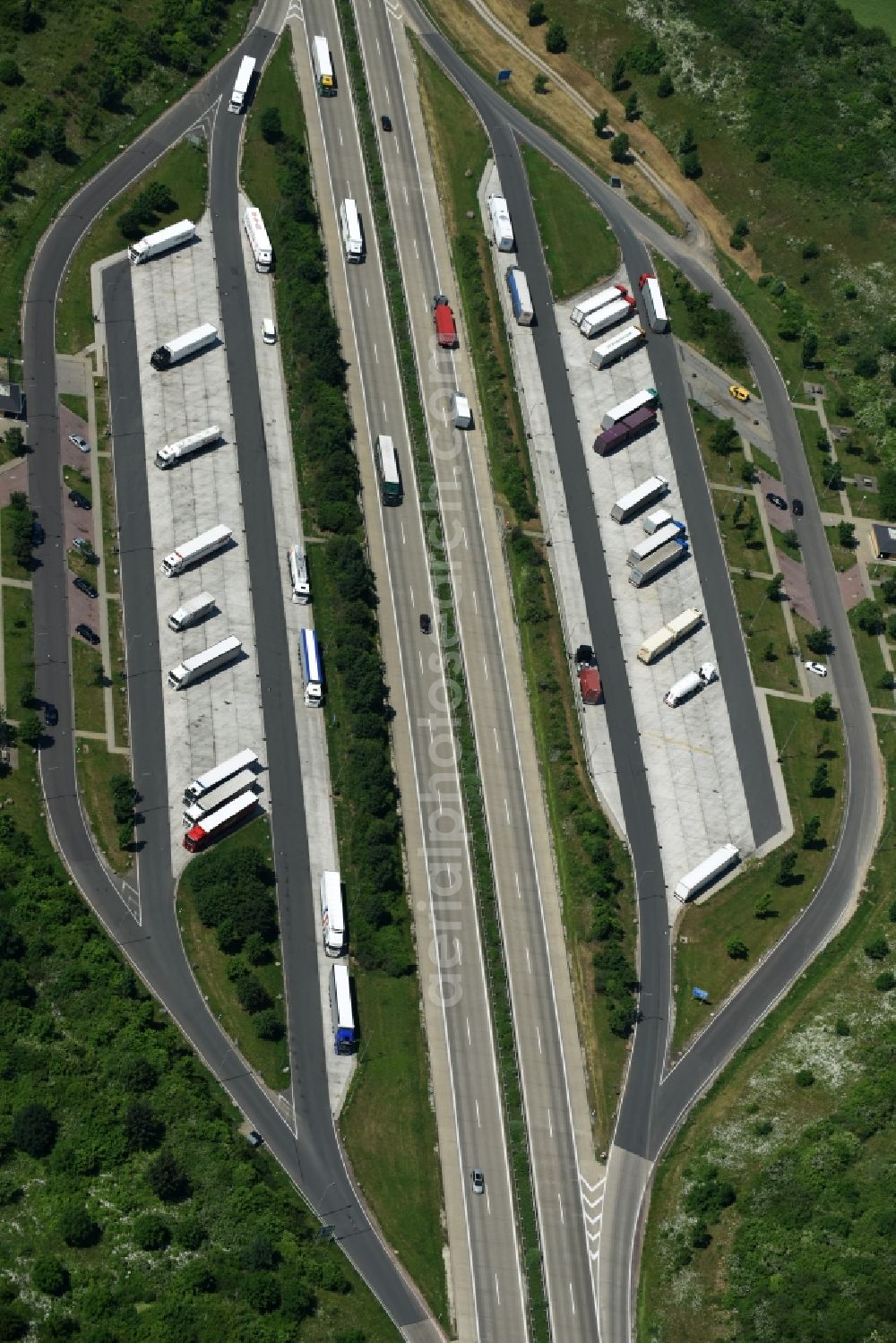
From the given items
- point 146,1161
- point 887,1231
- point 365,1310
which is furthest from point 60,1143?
point 887,1231

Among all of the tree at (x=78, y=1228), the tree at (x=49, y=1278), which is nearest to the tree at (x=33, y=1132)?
the tree at (x=78, y=1228)

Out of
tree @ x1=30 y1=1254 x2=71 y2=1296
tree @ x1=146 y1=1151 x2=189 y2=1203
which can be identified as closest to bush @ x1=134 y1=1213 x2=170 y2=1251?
tree @ x1=146 y1=1151 x2=189 y2=1203

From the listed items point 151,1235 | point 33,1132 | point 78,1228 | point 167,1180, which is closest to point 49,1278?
point 78,1228

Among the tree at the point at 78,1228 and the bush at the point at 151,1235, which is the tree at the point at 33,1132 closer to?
the tree at the point at 78,1228

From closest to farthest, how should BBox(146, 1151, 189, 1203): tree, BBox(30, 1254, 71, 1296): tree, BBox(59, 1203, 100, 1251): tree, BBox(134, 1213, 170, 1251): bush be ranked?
BBox(30, 1254, 71, 1296): tree → BBox(59, 1203, 100, 1251): tree → BBox(134, 1213, 170, 1251): bush → BBox(146, 1151, 189, 1203): tree

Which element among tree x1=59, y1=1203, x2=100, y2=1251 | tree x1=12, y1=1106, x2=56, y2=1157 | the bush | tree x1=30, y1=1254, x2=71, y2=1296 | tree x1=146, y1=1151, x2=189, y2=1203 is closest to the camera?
tree x1=30, y1=1254, x2=71, y2=1296

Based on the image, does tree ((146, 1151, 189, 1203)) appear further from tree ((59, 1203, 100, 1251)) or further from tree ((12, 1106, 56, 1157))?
tree ((12, 1106, 56, 1157))

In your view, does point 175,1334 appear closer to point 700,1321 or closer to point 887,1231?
point 700,1321

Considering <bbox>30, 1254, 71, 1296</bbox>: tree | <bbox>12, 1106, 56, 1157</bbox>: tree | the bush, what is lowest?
the bush
